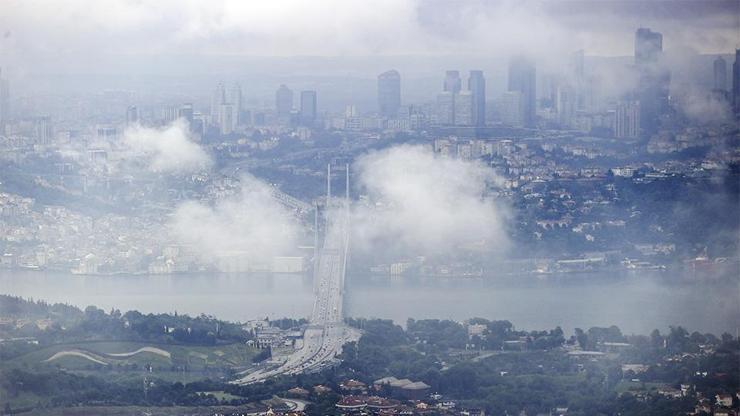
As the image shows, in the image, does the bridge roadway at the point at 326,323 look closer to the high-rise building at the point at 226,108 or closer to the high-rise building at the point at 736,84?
the high-rise building at the point at 226,108

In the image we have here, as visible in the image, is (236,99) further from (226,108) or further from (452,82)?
(452,82)

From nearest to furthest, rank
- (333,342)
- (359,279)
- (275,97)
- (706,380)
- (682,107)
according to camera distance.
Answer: (706,380) → (333,342) → (359,279) → (682,107) → (275,97)

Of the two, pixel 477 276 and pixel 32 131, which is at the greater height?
pixel 32 131

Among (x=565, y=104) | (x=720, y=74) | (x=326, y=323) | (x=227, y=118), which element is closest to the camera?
(x=326, y=323)

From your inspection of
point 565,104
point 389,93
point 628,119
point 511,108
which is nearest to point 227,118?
point 389,93

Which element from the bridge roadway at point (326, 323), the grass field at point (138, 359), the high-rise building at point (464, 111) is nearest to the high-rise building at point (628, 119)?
the high-rise building at point (464, 111)

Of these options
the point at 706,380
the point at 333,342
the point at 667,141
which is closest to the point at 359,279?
the point at 333,342

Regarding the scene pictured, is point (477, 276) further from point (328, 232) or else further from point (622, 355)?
point (622, 355)
